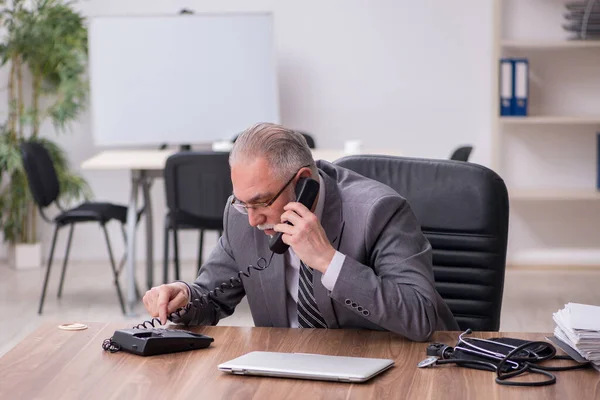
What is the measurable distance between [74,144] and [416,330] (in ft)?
16.7

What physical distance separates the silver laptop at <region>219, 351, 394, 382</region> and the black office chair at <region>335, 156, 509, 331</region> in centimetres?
71

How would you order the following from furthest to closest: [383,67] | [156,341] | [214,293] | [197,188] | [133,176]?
[383,67]
[133,176]
[197,188]
[214,293]
[156,341]

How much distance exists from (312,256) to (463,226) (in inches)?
23.1

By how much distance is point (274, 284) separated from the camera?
229 cm

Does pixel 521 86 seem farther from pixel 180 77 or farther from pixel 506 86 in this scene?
pixel 180 77

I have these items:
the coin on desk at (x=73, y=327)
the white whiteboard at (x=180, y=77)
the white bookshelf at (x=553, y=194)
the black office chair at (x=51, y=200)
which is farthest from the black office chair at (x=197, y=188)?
the coin on desk at (x=73, y=327)

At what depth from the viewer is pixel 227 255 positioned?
240 centimetres

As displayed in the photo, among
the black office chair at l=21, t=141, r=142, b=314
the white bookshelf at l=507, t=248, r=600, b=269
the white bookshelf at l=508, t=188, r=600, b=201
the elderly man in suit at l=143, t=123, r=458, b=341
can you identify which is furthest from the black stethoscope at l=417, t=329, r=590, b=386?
the white bookshelf at l=507, t=248, r=600, b=269

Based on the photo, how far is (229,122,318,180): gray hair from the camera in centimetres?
208

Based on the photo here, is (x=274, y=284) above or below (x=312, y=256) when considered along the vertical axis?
below

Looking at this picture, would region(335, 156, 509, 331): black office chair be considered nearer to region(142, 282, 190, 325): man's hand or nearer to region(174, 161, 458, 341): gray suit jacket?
region(174, 161, 458, 341): gray suit jacket

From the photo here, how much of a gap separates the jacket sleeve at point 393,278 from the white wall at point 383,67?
14.3ft

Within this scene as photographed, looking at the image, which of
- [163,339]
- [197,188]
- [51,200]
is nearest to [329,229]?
[163,339]

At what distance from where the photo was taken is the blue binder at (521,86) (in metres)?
6.07
